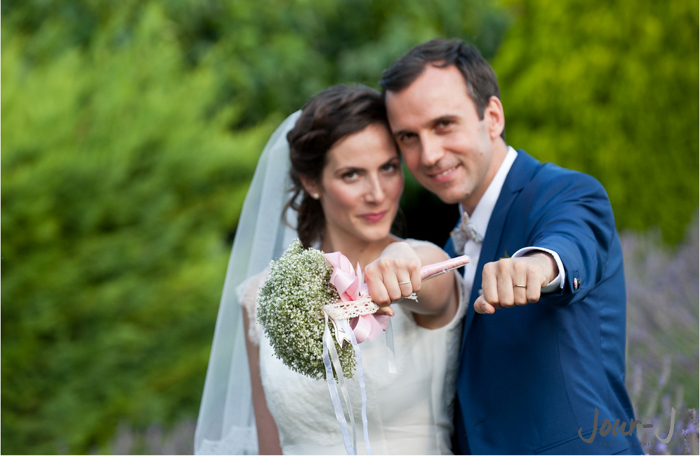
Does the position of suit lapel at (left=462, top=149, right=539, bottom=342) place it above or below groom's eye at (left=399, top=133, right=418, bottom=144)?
below

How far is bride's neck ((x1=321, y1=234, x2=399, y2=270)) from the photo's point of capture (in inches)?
109

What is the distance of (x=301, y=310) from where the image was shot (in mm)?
1624

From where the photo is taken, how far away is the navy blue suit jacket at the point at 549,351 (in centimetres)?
205

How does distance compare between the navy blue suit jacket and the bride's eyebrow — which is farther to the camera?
the bride's eyebrow

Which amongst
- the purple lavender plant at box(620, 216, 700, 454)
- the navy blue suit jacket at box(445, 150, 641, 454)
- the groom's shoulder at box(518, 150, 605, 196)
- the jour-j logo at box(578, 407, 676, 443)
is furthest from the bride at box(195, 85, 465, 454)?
the purple lavender plant at box(620, 216, 700, 454)

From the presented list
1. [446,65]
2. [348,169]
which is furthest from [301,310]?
[446,65]

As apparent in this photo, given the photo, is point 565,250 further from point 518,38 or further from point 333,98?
point 518,38

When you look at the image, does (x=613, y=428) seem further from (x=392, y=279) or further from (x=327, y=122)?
(x=327, y=122)

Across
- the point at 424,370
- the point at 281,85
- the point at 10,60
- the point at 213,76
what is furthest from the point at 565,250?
the point at 281,85

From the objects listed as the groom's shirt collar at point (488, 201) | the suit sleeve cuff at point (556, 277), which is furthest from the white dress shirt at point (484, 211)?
the suit sleeve cuff at point (556, 277)

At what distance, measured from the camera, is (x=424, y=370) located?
96.8 inches

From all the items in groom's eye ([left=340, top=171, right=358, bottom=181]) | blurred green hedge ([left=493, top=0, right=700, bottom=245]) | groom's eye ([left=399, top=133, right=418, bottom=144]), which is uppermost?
blurred green hedge ([left=493, top=0, right=700, bottom=245])

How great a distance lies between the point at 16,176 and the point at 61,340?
122cm

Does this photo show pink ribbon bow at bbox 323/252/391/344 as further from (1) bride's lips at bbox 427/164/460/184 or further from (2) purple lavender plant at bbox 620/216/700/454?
(2) purple lavender plant at bbox 620/216/700/454
